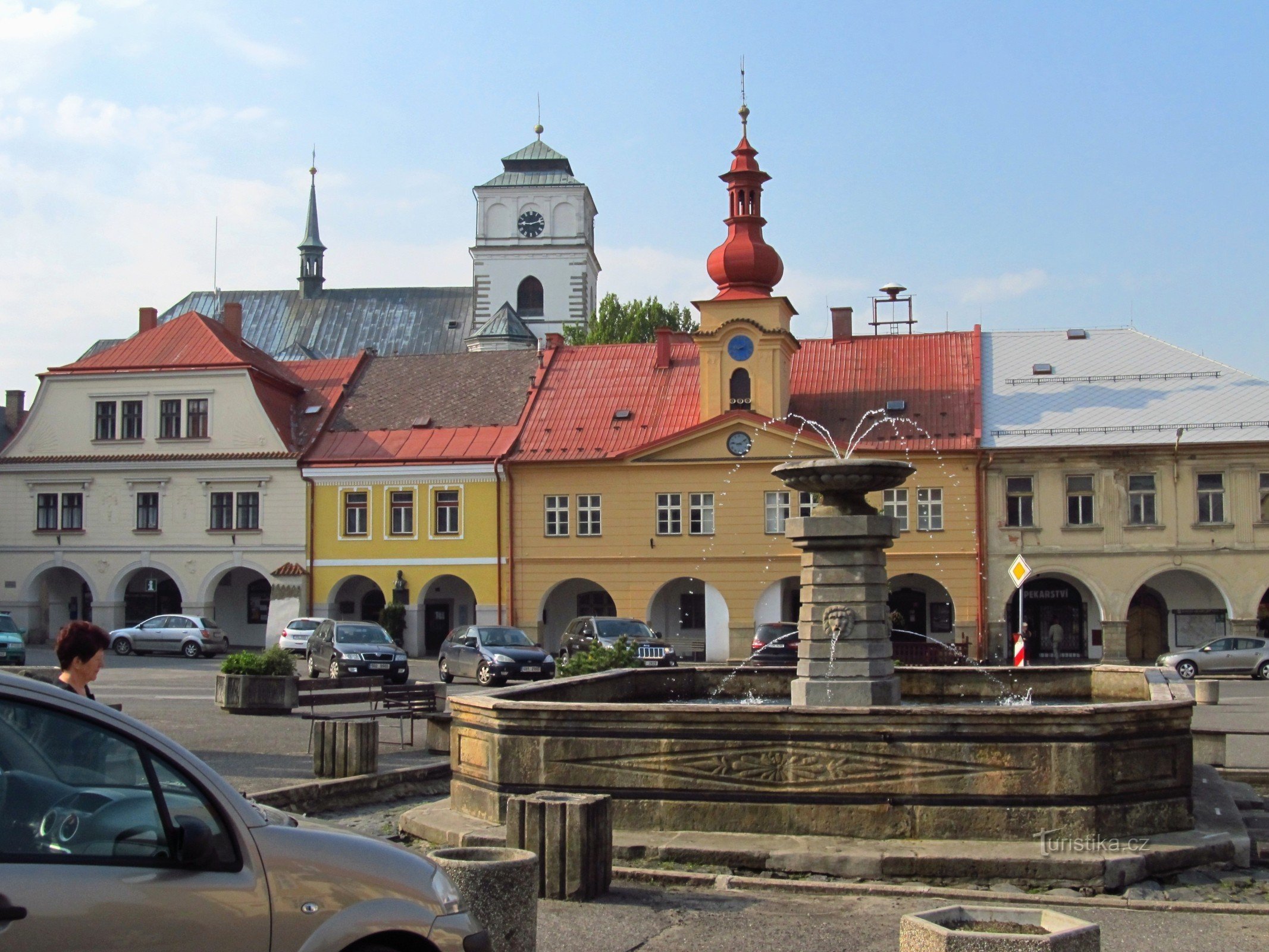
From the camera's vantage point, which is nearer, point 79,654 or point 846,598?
point 79,654

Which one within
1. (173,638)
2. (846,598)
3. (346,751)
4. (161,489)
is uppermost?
(161,489)

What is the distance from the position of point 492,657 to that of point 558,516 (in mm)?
12550

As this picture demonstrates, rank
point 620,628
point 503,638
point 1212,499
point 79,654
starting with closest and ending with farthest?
1. point 79,654
2. point 503,638
3. point 620,628
4. point 1212,499

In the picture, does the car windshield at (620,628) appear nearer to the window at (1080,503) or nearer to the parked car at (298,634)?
the parked car at (298,634)

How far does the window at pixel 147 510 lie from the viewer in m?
46.2

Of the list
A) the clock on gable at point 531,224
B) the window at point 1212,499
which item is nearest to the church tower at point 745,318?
the window at point 1212,499

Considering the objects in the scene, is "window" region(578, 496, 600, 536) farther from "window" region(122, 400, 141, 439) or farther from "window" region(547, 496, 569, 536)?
"window" region(122, 400, 141, 439)

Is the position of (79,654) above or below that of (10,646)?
above

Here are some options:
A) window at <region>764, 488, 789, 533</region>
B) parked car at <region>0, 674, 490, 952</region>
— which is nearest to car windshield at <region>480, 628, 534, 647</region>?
window at <region>764, 488, 789, 533</region>

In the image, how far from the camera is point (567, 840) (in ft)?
29.9

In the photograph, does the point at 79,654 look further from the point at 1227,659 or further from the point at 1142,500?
the point at 1142,500

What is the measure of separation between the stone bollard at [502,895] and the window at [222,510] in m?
39.9

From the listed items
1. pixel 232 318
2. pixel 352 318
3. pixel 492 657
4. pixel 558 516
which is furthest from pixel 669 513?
pixel 352 318

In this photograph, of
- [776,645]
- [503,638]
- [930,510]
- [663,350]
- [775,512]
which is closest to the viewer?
[776,645]
